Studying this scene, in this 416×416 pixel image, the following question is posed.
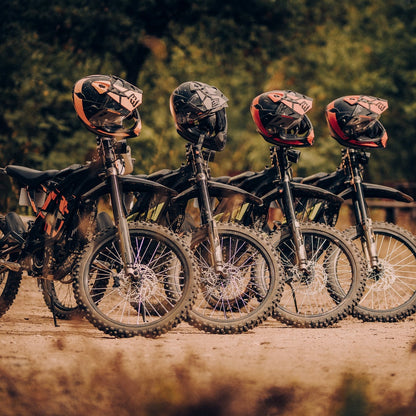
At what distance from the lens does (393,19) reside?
74.7 ft

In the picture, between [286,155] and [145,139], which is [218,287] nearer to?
[286,155]

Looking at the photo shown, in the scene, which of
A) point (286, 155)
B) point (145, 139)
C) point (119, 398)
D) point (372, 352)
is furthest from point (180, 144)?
point (119, 398)

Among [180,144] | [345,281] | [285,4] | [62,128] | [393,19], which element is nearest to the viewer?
[345,281]

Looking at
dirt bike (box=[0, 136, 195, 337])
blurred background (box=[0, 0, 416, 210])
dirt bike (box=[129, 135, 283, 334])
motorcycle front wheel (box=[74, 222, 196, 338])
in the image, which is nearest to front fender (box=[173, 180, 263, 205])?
dirt bike (box=[129, 135, 283, 334])

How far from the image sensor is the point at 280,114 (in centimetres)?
593

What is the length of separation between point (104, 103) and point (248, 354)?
6.34 ft

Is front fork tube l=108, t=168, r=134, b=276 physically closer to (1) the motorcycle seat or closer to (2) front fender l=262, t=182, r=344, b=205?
(1) the motorcycle seat

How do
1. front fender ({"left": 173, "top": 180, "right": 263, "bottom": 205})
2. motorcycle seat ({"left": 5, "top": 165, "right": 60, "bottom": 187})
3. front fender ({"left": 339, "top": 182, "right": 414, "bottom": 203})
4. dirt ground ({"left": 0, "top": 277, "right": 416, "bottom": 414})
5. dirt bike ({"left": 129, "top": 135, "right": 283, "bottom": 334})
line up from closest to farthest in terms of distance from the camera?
dirt ground ({"left": 0, "top": 277, "right": 416, "bottom": 414}) → dirt bike ({"left": 129, "top": 135, "right": 283, "bottom": 334}) → front fender ({"left": 173, "top": 180, "right": 263, "bottom": 205}) → motorcycle seat ({"left": 5, "top": 165, "right": 60, "bottom": 187}) → front fender ({"left": 339, "top": 182, "right": 414, "bottom": 203})

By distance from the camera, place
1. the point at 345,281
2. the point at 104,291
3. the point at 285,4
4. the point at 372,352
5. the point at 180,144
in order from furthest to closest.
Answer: the point at 180,144 < the point at 285,4 < the point at 345,281 < the point at 104,291 < the point at 372,352

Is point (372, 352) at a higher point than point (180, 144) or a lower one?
lower

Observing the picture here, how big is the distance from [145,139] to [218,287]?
807 cm

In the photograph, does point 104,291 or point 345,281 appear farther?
point 345,281

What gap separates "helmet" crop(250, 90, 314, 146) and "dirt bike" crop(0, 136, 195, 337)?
3.48ft

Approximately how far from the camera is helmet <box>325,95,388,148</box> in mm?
6410
